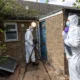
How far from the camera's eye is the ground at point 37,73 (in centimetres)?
807

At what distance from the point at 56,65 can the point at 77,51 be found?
15.2 ft

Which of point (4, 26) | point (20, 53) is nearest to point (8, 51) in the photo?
point (20, 53)

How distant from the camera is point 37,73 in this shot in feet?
29.2

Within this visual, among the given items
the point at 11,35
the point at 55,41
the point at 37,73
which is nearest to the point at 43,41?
the point at 11,35

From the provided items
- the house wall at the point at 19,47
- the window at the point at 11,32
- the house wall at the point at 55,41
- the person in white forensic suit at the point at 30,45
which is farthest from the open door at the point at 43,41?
the window at the point at 11,32

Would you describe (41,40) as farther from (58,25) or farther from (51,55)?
(58,25)

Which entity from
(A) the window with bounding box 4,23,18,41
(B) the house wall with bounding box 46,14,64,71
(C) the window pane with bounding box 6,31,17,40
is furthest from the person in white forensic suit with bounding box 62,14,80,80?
(C) the window pane with bounding box 6,31,17,40

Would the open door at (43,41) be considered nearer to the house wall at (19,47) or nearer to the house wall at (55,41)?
the house wall at (55,41)

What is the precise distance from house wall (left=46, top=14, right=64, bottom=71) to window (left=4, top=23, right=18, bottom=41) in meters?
2.70

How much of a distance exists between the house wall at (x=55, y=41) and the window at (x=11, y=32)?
2.70 meters

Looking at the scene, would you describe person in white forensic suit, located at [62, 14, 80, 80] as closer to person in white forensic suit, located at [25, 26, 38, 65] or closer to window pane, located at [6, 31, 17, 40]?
person in white forensic suit, located at [25, 26, 38, 65]

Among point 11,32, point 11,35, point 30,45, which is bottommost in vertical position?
point 30,45

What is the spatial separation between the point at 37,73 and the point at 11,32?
4.22m

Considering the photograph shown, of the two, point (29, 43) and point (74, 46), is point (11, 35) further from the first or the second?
point (74, 46)
